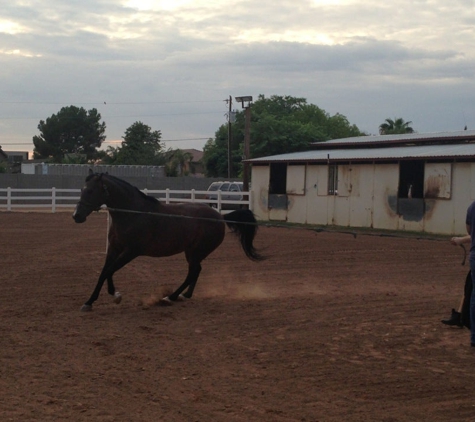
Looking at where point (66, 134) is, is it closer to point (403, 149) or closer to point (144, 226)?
point (403, 149)

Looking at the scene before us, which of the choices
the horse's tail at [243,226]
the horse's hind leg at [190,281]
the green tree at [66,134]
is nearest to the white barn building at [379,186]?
the horse's tail at [243,226]

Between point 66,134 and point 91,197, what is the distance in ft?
303

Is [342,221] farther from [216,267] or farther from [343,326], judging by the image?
[343,326]

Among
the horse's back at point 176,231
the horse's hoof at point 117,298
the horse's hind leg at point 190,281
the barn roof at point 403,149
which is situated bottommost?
the horse's hoof at point 117,298

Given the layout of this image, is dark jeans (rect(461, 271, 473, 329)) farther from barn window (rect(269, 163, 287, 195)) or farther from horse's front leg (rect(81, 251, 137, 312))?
barn window (rect(269, 163, 287, 195))

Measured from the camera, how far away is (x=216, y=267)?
51.2 feet

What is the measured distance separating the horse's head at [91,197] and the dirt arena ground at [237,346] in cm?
134

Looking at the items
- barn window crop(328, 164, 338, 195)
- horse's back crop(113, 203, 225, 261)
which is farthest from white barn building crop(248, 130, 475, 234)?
horse's back crop(113, 203, 225, 261)

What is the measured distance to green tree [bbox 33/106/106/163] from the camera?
3905 inches

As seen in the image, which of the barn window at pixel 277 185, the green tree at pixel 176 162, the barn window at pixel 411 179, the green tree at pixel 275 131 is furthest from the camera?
the green tree at pixel 176 162

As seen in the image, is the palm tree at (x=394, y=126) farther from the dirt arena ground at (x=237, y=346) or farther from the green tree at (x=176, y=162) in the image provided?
the dirt arena ground at (x=237, y=346)

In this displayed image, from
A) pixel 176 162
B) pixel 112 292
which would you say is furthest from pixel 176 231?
pixel 176 162

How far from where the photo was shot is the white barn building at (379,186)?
25812 mm

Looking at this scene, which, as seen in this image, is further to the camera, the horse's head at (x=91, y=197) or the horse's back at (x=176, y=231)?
the horse's back at (x=176, y=231)
